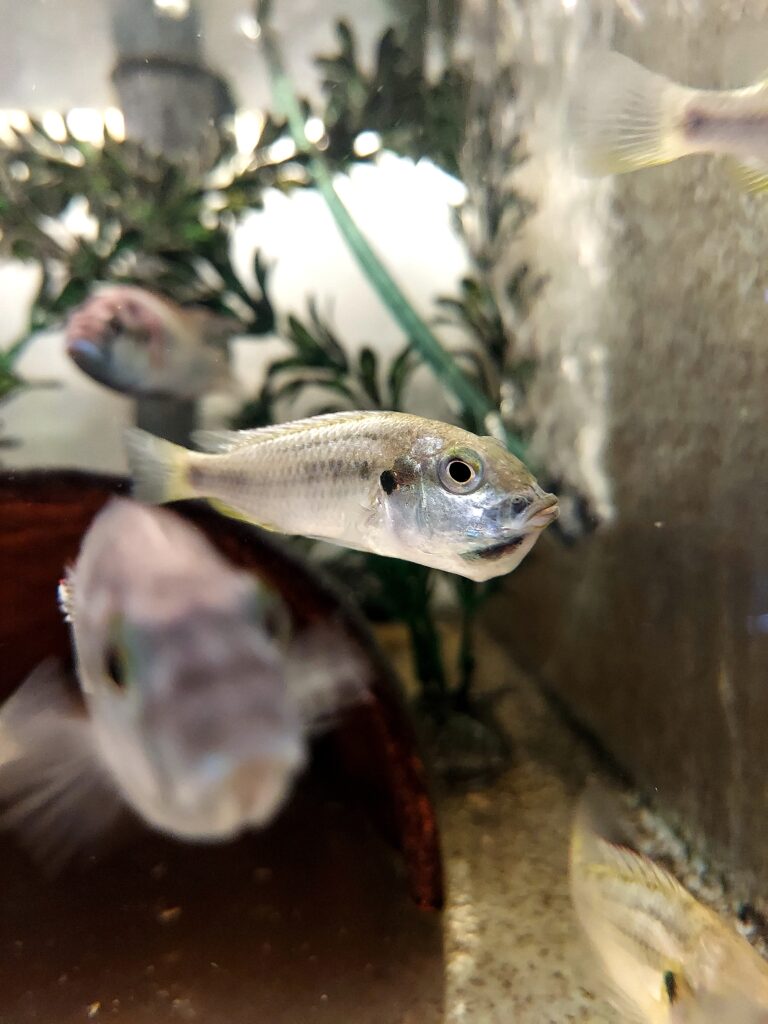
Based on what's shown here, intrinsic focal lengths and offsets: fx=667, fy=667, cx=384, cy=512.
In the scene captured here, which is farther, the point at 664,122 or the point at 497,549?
the point at 664,122

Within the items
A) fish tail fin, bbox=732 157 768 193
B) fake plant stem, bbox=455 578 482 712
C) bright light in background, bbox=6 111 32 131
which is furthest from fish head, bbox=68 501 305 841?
bright light in background, bbox=6 111 32 131

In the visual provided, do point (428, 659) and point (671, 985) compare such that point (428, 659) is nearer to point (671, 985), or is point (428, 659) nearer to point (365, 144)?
point (671, 985)

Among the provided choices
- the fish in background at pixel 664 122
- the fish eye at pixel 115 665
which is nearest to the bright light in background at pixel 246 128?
the fish in background at pixel 664 122

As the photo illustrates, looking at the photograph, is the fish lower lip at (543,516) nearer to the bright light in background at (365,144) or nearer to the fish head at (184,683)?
the fish head at (184,683)

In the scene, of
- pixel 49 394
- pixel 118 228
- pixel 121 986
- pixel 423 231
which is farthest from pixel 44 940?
pixel 423 231

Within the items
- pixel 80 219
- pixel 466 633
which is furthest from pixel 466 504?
pixel 80 219
